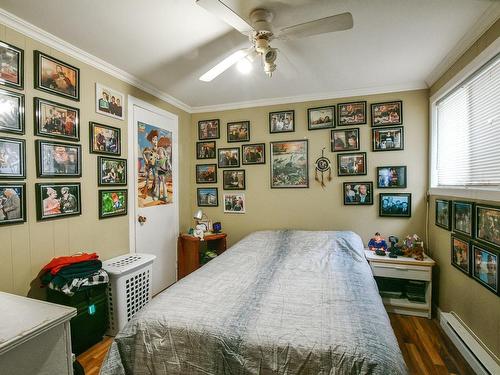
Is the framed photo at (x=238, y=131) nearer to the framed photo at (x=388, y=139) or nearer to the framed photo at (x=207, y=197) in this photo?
the framed photo at (x=207, y=197)

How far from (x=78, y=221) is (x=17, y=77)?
3.59ft

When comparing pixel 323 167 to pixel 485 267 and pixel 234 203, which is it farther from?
pixel 485 267

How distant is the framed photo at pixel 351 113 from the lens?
9.61 feet

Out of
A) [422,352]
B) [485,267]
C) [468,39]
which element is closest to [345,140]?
[468,39]

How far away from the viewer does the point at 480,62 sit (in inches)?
69.9

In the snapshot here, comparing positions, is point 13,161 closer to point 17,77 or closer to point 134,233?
point 17,77

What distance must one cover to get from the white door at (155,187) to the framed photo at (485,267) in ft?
9.53

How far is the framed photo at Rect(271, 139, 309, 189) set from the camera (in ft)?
10.3

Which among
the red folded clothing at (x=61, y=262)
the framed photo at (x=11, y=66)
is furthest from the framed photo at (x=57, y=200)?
the framed photo at (x=11, y=66)

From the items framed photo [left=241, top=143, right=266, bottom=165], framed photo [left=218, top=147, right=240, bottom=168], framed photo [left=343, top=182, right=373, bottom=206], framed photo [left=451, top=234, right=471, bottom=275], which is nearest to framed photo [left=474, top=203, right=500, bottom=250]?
framed photo [left=451, top=234, right=471, bottom=275]

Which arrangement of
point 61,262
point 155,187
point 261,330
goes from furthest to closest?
1. point 155,187
2. point 61,262
3. point 261,330

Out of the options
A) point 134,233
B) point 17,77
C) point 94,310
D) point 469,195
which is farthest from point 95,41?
point 469,195

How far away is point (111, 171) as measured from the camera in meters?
2.36

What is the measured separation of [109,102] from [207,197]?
1681 mm
